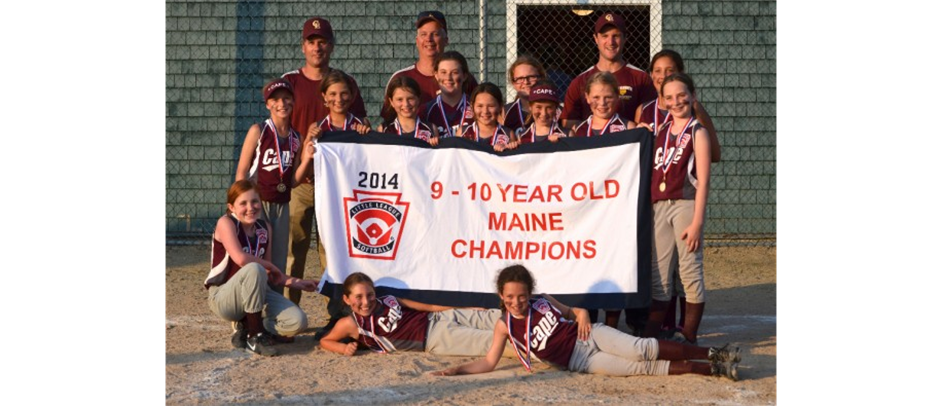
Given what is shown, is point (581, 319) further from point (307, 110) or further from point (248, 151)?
point (307, 110)

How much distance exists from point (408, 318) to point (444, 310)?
1.17 ft

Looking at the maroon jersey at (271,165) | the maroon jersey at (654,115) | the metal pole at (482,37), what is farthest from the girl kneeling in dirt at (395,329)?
the metal pole at (482,37)

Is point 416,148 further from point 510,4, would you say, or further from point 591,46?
point 591,46

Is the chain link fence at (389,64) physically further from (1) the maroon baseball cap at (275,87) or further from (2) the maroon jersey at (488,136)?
(1) the maroon baseball cap at (275,87)

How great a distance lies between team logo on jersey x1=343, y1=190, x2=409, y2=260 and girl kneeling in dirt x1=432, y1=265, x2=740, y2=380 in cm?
124

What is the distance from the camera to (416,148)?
7.17 m

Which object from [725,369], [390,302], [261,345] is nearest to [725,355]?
[725,369]

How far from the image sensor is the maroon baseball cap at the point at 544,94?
6863 millimetres

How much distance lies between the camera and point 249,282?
21.6ft

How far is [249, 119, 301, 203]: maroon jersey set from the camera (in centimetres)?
707

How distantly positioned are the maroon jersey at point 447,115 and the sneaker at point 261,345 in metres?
1.74

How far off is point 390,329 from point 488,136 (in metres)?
1.44

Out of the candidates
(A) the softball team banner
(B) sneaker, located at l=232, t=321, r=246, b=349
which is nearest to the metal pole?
(A) the softball team banner

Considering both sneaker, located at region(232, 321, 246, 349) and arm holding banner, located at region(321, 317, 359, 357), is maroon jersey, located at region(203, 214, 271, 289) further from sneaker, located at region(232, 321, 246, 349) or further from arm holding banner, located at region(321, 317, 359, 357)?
arm holding banner, located at region(321, 317, 359, 357)
